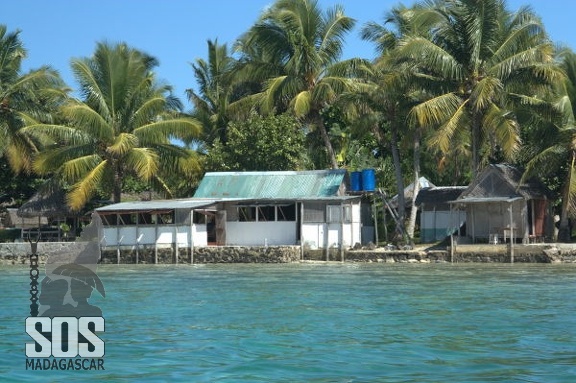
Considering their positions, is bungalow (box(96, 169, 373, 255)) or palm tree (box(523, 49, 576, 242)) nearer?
palm tree (box(523, 49, 576, 242))

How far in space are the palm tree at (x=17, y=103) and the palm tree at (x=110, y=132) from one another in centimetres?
178

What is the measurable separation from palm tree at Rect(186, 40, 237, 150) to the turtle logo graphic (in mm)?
19481

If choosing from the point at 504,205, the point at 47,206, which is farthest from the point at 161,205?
the point at 504,205

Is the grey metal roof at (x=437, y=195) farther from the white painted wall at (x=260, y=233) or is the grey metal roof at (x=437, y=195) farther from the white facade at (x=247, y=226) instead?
the white painted wall at (x=260, y=233)

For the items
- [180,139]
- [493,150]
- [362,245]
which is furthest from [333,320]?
[180,139]

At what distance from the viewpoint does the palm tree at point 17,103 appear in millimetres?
41031

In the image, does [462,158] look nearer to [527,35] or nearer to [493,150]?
[493,150]

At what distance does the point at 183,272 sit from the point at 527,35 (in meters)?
16.2

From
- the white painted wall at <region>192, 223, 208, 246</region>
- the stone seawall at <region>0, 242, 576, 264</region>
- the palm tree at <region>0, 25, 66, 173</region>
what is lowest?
the stone seawall at <region>0, 242, 576, 264</region>

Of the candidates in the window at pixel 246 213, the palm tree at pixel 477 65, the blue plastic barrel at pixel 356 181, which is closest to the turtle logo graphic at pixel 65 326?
the window at pixel 246 213

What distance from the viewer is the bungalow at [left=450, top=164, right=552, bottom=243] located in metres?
34.7

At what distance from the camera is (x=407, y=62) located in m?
36.0

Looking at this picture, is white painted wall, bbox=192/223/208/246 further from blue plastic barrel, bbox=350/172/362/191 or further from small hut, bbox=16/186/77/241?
small hut, bbox=16/186/77/241

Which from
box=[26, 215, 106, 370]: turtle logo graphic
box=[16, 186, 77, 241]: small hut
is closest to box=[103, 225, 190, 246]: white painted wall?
box=[16, 186, 77, 241]: small hut
